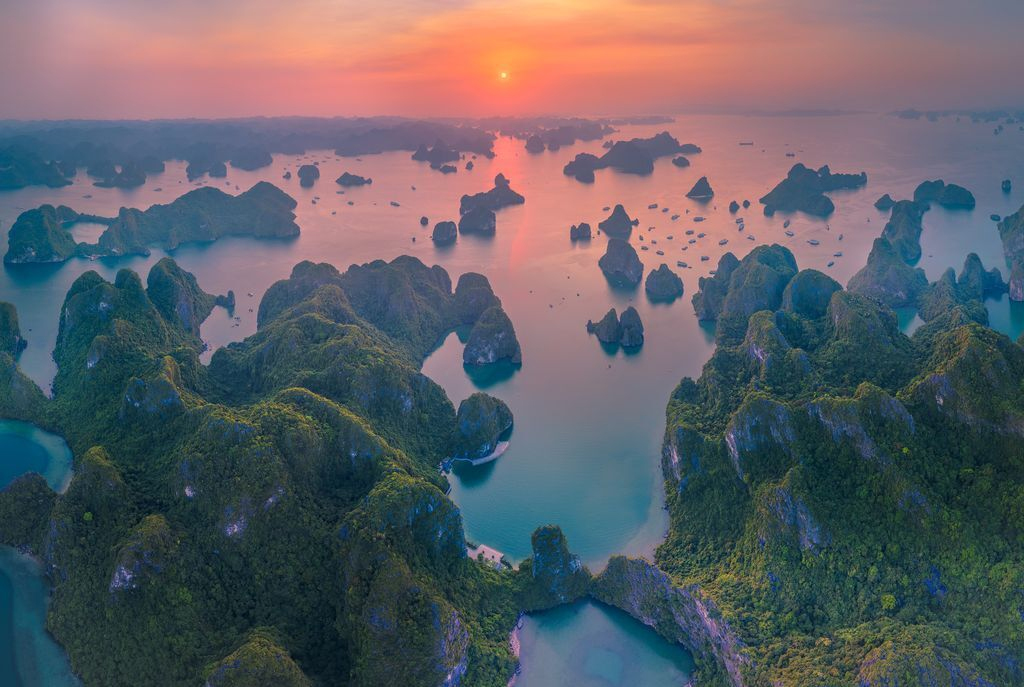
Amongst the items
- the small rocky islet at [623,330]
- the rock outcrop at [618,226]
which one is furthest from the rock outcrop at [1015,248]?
the rock outcrop at [618,226]

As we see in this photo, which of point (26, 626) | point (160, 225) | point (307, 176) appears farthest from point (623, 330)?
point (307, 176)

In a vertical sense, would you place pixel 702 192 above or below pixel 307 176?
below

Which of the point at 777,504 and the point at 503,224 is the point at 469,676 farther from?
the point at 503,224

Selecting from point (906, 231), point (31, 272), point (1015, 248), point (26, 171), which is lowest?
point (31, 272)

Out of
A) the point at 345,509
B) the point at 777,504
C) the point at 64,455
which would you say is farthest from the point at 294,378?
the point at 777,504

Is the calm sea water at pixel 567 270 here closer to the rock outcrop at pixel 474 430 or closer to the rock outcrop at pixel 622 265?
the rock outcrop at pixel 474 430

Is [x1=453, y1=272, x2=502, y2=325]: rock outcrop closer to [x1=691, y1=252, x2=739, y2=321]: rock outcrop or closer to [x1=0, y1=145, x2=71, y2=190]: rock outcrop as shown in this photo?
[x1=691, y1=252, x2=739, y2=321]: rock outcrop

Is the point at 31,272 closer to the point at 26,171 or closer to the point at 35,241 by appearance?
the point at 35,241
